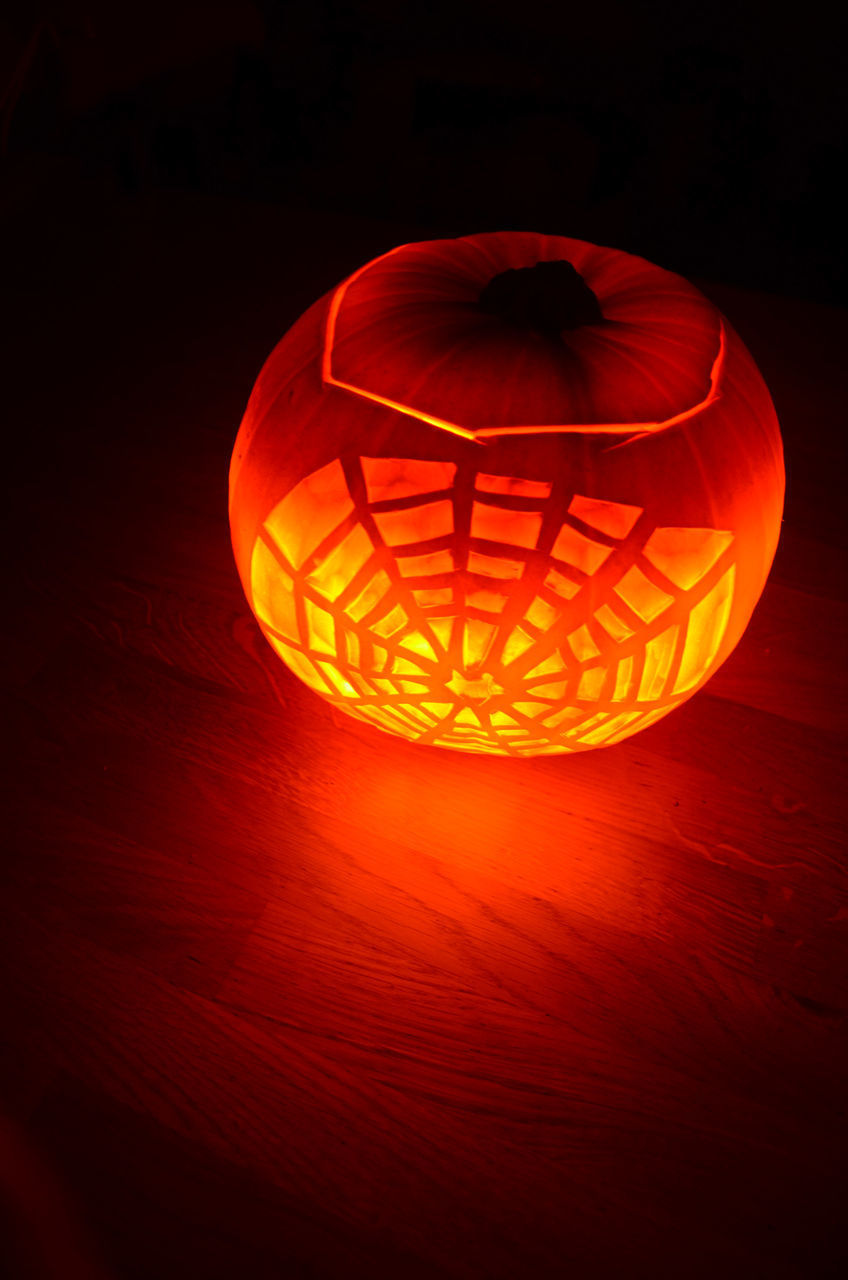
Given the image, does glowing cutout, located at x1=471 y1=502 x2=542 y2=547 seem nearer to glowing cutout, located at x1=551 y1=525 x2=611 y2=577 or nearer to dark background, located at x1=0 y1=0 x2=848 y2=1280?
glowing cutout, located at x1=551 y1=525 x2=611 y2=577

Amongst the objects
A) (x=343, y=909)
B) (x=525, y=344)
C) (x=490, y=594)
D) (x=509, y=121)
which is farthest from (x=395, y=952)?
(x=509, y=121)

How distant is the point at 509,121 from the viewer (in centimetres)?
228

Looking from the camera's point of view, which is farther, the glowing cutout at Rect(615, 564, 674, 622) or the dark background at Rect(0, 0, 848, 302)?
the dark background at Rect(0, 0, 848, 302)

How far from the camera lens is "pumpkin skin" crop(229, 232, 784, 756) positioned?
73 centimetres

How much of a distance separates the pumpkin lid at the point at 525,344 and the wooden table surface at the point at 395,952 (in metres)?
0.38

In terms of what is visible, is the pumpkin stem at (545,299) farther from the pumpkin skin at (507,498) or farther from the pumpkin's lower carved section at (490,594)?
the pumpkin's lower carved section at (490,594)

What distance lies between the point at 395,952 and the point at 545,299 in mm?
526

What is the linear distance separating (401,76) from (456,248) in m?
1.68

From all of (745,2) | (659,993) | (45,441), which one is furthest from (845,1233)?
(745,2)

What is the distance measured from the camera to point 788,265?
221cm

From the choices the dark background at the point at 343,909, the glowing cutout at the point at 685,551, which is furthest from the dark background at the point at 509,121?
the glowing cutout at the point at 685,551

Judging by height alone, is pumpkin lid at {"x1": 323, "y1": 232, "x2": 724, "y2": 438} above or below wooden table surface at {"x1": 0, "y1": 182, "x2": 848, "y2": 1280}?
above

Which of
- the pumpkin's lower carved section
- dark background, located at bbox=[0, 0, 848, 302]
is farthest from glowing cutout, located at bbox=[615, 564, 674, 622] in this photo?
dark background, located at bbox=[0, 0, 848, 302]

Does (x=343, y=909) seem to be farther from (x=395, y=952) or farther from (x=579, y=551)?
(x=579, y=551)
